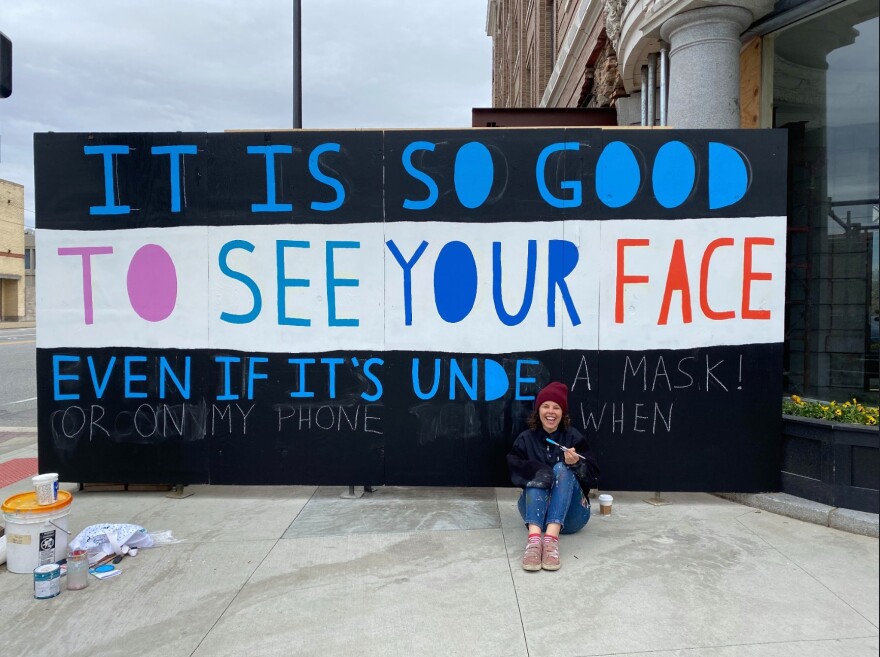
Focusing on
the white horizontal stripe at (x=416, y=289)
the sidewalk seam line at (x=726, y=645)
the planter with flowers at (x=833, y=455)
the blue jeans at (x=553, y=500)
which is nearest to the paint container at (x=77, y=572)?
the white horizontal stripe at (x=416, y=289)

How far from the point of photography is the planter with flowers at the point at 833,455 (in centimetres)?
427

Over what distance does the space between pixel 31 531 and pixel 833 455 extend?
18.2ft

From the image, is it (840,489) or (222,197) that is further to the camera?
(222,197)

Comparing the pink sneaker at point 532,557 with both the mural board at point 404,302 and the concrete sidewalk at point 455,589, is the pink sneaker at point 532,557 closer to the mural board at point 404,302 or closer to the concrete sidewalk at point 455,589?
the concrete sidewalk at point 455,589

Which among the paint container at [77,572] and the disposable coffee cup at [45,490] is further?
the disposable coffee cup at [45,490]

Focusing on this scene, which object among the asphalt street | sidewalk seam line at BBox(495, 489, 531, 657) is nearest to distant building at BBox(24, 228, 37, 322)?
the asphalt street

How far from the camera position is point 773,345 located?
471 cm

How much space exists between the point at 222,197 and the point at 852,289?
18.4 feet

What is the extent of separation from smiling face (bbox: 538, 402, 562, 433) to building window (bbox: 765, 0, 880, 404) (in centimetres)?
273

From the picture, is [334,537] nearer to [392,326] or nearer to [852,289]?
[392,326]

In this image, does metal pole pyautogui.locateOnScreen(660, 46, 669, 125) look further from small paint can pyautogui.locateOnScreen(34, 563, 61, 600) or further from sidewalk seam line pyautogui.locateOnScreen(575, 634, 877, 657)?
small paint can pyautogui.locateOnScreen(34, 563, 61, 600)

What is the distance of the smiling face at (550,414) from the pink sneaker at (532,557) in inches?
32.4

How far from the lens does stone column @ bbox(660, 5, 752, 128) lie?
5.67 m

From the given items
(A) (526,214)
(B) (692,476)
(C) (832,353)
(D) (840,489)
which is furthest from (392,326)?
(C) (832,353)
